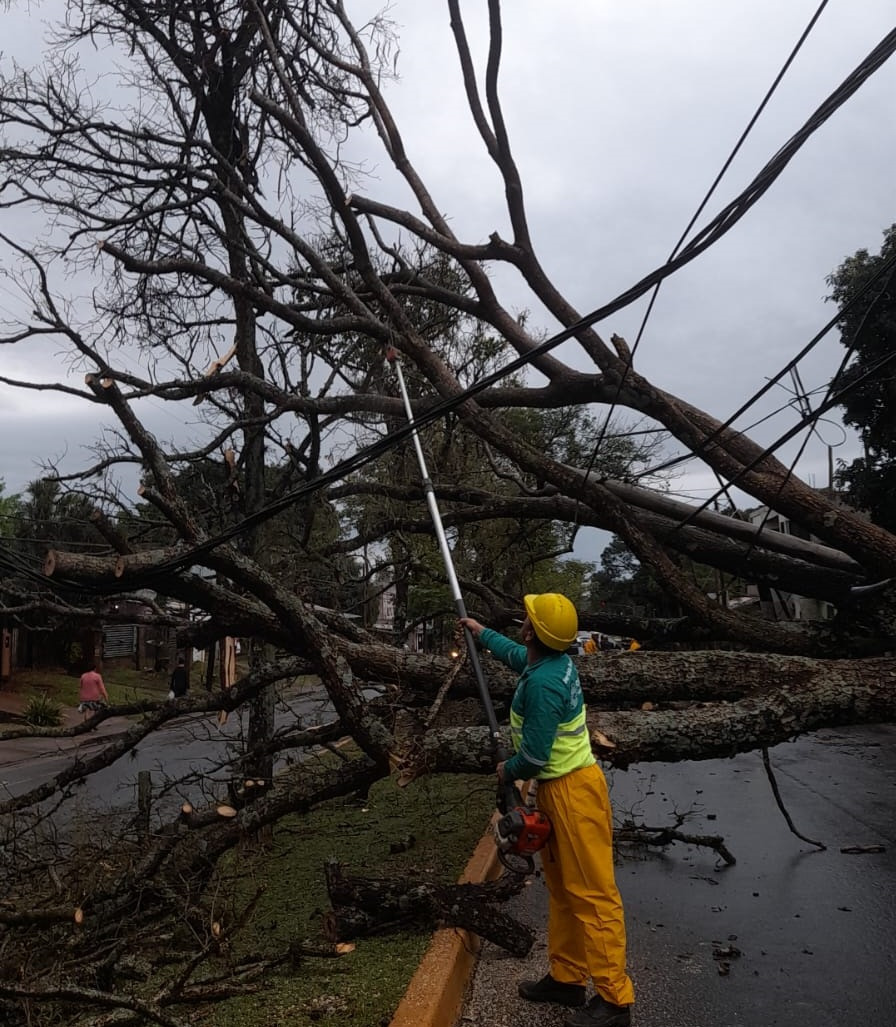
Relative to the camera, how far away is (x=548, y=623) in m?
3.94

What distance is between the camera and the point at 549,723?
3.70 metres

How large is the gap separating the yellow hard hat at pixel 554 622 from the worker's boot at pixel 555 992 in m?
1.50

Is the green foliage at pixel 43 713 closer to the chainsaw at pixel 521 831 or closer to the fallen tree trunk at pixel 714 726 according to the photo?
the fallen tree trunk at pixel 714 726

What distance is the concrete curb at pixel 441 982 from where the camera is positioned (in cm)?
352

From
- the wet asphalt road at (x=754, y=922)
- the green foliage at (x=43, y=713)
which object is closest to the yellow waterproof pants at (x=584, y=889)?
the wet asphalt road at (x=754, y=922)

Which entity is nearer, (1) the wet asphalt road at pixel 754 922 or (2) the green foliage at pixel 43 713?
(1) the wet asphalt road at pixel 754 922

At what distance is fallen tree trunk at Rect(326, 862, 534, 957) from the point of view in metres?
4.43

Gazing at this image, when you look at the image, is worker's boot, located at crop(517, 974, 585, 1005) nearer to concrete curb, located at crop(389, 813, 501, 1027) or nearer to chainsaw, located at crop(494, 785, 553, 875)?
concrete curb, located at crop(389, 813, 501, 1027)

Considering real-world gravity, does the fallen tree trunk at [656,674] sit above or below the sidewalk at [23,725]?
above

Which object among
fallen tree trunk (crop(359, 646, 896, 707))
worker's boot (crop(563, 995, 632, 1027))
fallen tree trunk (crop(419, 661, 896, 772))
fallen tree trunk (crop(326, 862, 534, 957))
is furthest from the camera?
fallen tree trunk (crop(359, 646, 896, 707))

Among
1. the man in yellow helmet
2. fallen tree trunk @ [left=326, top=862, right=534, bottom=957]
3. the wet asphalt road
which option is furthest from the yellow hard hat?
the wet asphalt road

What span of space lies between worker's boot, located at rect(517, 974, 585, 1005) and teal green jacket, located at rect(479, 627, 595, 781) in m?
0.95

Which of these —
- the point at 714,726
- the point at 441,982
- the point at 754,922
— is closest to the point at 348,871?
the point at 441,982

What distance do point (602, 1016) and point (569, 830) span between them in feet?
2.35
